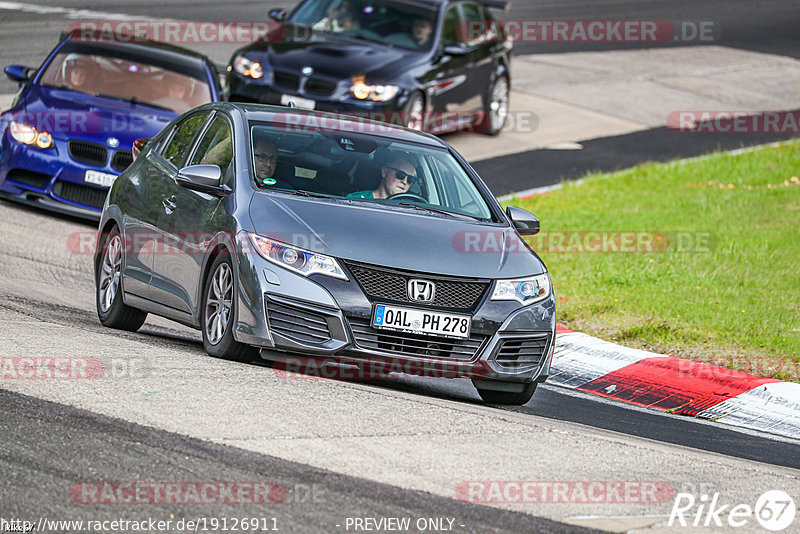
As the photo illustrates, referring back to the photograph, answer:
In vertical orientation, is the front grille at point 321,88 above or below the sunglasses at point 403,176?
below

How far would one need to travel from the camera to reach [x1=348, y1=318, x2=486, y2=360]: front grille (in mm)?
7574

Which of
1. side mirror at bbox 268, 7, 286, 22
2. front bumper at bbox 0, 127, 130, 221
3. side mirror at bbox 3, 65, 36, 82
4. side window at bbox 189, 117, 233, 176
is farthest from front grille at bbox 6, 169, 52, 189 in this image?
side mirror at bbox 268, 7, 286, 22

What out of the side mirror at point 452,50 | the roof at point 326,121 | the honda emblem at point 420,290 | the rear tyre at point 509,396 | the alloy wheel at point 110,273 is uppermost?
the roof at point 326,121

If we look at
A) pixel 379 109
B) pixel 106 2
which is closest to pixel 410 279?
pixel 379 109

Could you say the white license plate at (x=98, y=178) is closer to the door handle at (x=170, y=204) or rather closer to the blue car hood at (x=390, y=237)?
the door handle at (x=170, y=204)

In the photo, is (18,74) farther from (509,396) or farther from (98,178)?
(509,396)

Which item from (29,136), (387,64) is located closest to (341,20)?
(387,64)

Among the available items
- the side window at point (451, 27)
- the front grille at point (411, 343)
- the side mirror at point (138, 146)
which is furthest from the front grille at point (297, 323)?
the side window at point (451, 27)

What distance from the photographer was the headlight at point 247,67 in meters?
17.2

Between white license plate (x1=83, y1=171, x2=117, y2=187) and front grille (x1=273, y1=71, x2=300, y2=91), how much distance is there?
14.1 feet

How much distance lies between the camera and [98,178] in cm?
1307

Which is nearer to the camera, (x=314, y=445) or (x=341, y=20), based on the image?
(x=314, y=445)

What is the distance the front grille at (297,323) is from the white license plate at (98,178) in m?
5.93

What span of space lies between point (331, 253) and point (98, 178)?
6086 millimetres
